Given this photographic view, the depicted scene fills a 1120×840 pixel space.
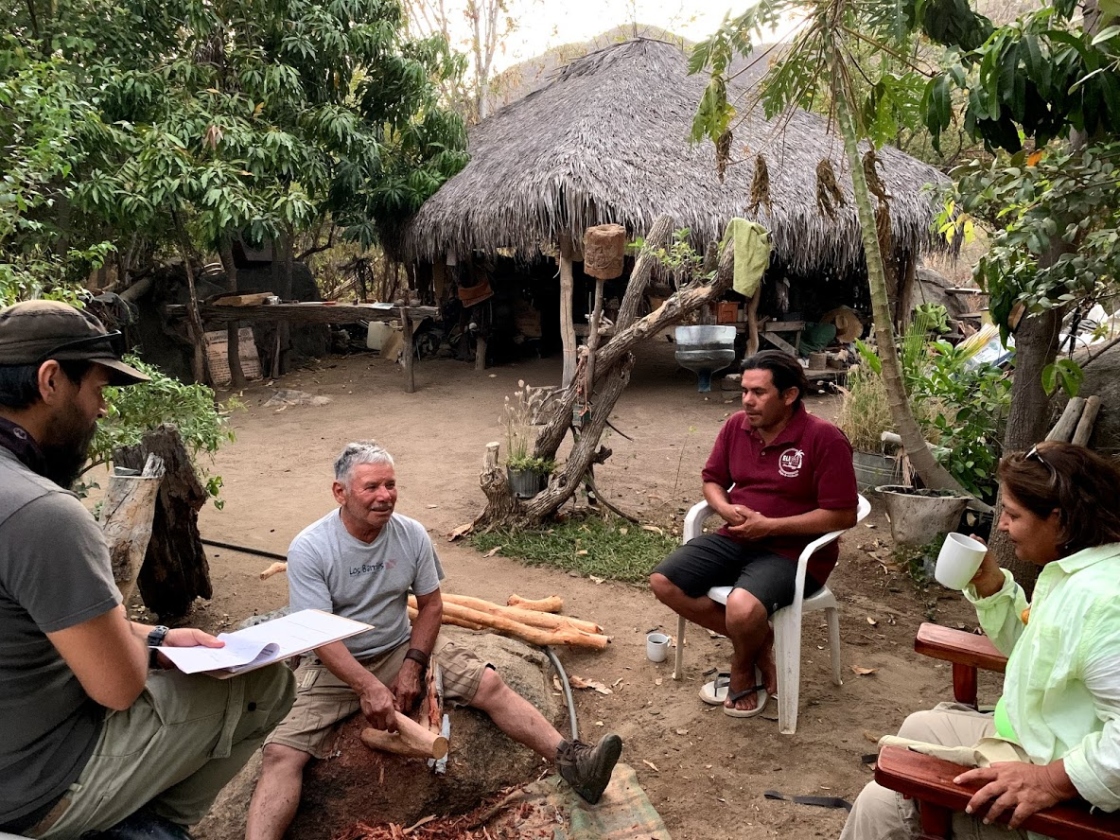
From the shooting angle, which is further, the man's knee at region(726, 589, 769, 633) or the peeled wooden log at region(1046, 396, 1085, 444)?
the peeled wooden log at region(1046, 396, 1085, 444)

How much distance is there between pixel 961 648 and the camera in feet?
7.33

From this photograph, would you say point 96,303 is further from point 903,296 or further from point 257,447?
point 903,296

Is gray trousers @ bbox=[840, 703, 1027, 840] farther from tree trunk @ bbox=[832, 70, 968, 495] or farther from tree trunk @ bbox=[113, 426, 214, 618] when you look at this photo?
tree trunk @ bbox=[113, 426, 214, 618]

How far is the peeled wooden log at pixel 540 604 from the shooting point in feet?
13.6

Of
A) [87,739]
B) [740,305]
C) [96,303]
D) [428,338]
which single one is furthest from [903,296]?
[87,739]

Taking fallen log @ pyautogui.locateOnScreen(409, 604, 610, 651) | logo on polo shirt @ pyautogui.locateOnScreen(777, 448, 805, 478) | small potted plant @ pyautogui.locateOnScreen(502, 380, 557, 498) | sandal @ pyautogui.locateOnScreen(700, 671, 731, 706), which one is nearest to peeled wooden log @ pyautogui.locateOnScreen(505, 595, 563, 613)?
fallen log @ pyautogui.locateOnScreen(409, 604, 610, 651)

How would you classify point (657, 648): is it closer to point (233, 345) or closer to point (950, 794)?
point (950, 794)

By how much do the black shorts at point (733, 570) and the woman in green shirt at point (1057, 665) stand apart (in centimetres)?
115

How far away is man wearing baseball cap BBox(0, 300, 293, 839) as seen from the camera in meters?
1.55

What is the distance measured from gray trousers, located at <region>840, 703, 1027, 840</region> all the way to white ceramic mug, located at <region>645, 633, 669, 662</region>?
1.57 metres

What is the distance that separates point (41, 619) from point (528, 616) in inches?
102

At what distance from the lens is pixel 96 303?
5109mm

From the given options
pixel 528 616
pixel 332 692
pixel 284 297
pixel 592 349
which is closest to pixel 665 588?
pixel 528 616

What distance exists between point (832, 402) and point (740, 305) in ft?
6.32
